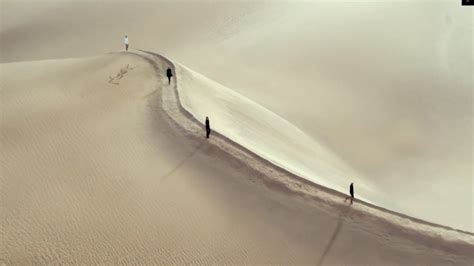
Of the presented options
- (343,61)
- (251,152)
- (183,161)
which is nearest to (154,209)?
(183,161)

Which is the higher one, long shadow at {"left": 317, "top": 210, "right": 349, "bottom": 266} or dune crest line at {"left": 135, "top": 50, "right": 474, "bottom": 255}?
dune crest line at {"left": 135, "top": 50, "right": 474, "bottom": 255}

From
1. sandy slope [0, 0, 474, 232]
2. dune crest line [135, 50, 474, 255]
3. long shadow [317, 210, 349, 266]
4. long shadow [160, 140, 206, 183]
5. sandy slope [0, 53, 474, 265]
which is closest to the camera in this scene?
sandy slope [0, 53, 474, 265]

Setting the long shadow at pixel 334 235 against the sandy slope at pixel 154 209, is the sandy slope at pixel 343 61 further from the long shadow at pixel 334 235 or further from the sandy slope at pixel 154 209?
the sandy slope at pixel 154 209

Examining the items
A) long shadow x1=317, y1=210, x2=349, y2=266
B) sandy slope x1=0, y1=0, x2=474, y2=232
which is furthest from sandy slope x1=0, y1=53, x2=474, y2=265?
sandy slope x1=0, y1=0, x2=474, y2=232

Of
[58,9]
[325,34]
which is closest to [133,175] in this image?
[325,34]

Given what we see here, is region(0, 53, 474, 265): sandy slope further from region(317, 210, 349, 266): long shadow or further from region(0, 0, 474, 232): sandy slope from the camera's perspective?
region(0, 0, 474, 232): sandy slope

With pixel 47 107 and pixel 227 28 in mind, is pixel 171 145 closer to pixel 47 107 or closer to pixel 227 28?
pixel 47 107

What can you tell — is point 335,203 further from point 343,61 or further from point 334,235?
point 343,61
